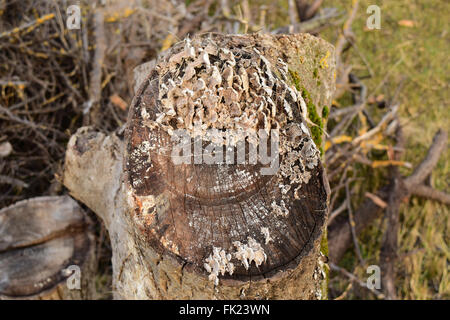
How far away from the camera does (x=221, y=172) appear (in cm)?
115

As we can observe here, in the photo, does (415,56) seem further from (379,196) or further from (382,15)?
(379,196)

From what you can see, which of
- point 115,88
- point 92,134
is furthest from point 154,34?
point 92,134

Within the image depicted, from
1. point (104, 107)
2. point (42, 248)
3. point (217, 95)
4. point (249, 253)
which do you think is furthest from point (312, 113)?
point (104, 107)

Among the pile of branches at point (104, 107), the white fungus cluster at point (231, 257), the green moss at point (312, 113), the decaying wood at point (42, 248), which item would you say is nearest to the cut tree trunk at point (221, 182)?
the white fungus cluster at point (231, 257)

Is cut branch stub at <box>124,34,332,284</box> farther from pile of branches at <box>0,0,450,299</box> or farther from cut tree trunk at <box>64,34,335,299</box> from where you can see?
pile of branches at <box>0,0,450,299</box>

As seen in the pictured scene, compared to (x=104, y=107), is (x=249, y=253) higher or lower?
lower

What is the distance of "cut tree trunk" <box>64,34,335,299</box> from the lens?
3.59 ft

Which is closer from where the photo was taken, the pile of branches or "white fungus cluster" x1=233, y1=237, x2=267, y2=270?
"white fungus cluster" x1=233, y1=237, x2=267, y2=270

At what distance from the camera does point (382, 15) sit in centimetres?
412

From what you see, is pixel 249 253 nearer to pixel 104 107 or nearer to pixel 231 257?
pixel 231 257

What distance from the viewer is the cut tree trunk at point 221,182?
1096 millimetres

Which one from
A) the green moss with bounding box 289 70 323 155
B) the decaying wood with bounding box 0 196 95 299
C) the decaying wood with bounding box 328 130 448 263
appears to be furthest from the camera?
the decaying wood with bounding box 328 130 448 263

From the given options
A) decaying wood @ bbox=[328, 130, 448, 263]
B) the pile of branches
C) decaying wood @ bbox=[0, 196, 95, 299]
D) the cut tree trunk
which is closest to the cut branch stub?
the cut tree trunk

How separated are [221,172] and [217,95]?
0.71ft
